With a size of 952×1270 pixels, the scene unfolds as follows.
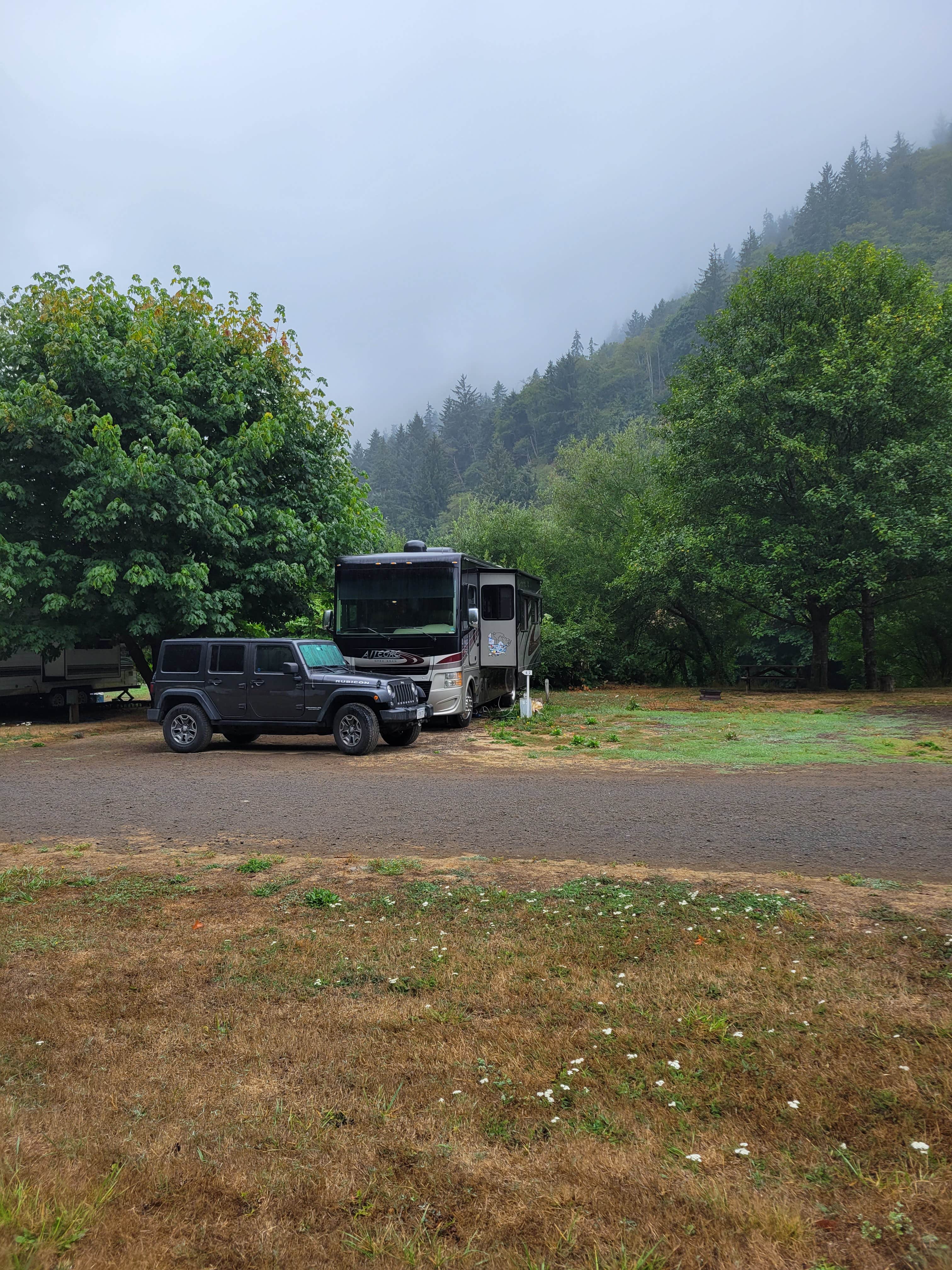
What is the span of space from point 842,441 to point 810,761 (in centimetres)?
1619

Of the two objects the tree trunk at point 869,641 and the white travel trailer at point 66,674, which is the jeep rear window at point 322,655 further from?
the tree trunk at point 869,641

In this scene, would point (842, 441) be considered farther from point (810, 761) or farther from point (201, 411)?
point (201, 411)

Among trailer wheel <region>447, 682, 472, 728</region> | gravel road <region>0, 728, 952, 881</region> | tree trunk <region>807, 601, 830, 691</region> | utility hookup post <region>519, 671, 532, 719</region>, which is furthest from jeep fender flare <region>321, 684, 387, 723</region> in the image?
tree trunk <region>807, 601, 830, 691</region>

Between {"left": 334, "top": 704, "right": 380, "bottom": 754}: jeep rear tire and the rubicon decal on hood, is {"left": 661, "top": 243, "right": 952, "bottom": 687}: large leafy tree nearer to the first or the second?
the rubicon decal on hood

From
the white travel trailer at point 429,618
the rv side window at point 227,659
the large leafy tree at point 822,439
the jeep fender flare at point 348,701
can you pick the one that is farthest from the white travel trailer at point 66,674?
the large leafy tree at point 822,439

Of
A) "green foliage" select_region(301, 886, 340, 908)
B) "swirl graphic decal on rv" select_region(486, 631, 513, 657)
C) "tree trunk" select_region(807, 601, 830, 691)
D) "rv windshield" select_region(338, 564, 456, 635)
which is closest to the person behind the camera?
"green foliage" select_region(301, 886, 340, 908)

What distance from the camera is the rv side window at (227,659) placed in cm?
1445

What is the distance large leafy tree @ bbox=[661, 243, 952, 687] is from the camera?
23.5 m

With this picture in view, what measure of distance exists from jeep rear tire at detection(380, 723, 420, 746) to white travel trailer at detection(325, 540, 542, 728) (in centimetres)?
161

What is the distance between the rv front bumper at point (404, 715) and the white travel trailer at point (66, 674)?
1069cm

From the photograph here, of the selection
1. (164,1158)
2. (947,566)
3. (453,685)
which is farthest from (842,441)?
(164,1158)

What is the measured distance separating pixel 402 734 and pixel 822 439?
16896mm

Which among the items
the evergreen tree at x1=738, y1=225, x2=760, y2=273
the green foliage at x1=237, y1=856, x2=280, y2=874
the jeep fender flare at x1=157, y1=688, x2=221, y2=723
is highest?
the evergreen tree at x1=738, y1=225, x2=760, y2=273

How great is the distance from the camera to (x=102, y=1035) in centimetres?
376
